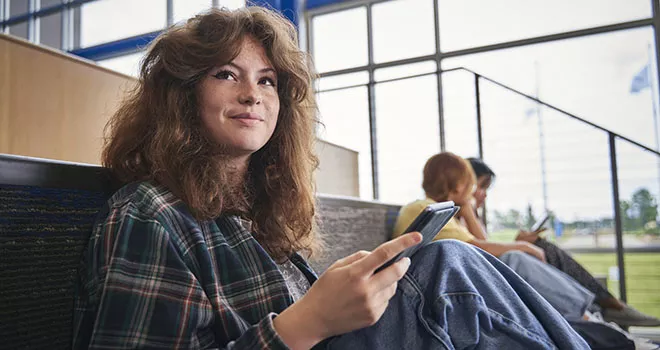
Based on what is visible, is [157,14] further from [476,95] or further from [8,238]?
[8,238]

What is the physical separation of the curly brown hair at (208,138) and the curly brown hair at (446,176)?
3.91 ft

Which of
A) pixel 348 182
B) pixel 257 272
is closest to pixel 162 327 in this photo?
pixel 257 272

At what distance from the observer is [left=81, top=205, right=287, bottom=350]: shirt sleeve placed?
666mm

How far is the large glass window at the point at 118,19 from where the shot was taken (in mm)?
5930

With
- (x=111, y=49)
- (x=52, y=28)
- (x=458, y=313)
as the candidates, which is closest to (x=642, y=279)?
(x=458, y=313)

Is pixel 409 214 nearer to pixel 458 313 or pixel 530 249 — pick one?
pixel 530 249

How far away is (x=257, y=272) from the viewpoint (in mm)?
853

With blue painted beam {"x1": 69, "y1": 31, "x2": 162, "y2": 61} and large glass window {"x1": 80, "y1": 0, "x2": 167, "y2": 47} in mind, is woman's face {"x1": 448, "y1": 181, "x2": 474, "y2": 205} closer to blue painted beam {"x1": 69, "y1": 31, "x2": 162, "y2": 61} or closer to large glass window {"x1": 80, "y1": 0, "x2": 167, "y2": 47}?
large glass window {"x1": 80, "y1": 0, "x2": 167, "y2": 47}

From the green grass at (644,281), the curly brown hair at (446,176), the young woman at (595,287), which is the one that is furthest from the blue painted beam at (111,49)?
the green grass at (644,281)

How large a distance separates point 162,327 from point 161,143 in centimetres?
34

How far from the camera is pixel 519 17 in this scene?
4.36m

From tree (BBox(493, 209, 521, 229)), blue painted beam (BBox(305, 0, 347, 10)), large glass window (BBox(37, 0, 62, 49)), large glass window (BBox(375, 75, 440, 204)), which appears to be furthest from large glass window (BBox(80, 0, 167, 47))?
tree (BBox(493, 209, 521, 229))

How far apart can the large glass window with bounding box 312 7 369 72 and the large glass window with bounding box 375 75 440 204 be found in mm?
405

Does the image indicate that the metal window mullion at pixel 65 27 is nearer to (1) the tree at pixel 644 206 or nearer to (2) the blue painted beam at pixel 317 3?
(2) the blue painted beam at pixel 317 3
